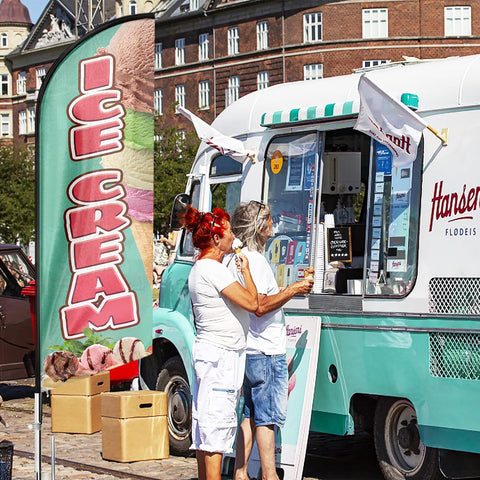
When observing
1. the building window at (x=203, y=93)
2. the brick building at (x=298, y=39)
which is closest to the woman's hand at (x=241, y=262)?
the brick building at (x=298, y=39)

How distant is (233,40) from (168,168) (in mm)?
18180

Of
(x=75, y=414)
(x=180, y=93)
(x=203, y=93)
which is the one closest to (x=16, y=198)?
Answer: (x=203, y=93)

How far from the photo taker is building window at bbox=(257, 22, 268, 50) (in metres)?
64.2

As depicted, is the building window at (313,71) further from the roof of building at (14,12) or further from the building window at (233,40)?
the roof of building at (14,12)

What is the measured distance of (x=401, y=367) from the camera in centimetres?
793

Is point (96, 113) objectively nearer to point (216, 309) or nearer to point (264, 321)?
point (216, 309)

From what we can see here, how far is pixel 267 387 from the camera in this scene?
7797mm

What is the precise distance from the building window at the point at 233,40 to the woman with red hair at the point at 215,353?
60149 mm

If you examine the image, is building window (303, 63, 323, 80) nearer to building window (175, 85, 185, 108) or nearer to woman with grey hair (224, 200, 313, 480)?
building window (175, 85, 185, 108)

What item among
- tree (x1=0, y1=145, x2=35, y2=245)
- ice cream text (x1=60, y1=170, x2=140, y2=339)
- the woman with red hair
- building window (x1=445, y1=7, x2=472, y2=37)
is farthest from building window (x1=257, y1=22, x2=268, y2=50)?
ice cream text (x1=60, y1=170, x2=140, y2=339)

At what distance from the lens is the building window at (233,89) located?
219 ft

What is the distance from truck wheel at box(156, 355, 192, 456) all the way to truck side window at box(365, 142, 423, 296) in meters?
2.36

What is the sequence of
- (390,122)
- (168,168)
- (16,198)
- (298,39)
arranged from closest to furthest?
1. (390,122)
2. (168,168)
3. (16,198)
4. (298,39)

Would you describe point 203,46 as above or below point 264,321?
above
